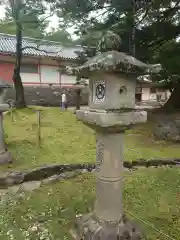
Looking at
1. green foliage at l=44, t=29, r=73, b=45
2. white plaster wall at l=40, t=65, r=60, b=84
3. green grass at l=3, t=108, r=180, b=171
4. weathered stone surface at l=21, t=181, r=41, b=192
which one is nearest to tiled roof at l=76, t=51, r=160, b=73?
weathered stone surface at l=21, t=181, r=41, b=192

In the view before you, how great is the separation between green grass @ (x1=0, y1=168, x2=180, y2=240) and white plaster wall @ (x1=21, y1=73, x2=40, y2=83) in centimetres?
1724

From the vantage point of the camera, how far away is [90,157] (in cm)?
811

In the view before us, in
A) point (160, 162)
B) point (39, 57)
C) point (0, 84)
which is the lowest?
point (160, 162)

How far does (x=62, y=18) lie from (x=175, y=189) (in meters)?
Result: 7.83

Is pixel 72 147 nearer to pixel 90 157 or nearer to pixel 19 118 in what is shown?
pixel 90 157

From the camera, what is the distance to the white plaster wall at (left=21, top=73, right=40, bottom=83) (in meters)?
21.8

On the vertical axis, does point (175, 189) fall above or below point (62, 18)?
below

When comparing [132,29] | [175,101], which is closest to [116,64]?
[132,29]

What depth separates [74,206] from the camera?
15.3ft

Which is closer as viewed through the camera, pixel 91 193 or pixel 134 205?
pixel 134 205

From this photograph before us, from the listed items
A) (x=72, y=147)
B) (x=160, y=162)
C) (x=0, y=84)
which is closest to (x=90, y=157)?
(x=72, y=147)

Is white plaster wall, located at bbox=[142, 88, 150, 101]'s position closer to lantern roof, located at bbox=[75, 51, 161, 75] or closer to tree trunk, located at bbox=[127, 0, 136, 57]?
tree trunk, located at bbox=[127, 0, 136, 57]

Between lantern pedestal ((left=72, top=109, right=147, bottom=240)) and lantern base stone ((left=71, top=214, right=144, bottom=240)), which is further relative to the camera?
lantern base stone ((left=71, top=214, right=144, bottom=240))

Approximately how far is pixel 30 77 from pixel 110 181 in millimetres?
19884
